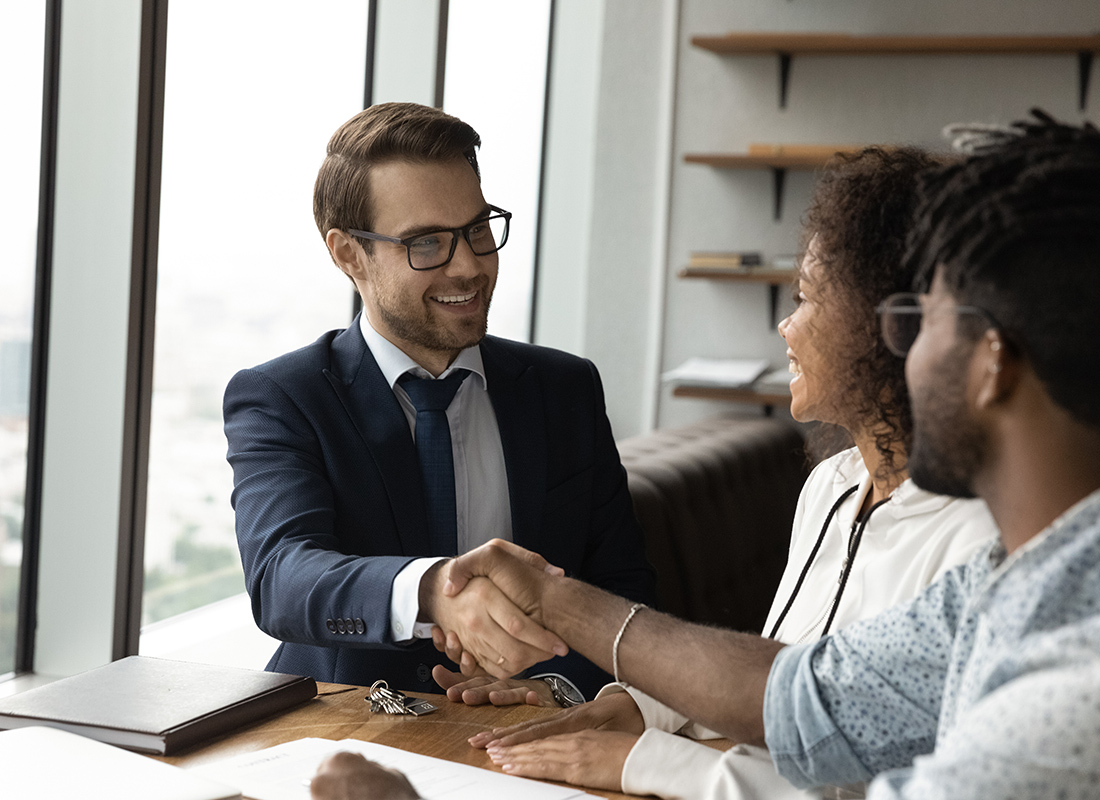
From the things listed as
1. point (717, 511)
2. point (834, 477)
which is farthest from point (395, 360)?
point (717, 511)

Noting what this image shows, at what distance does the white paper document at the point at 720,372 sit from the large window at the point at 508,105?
798 mm

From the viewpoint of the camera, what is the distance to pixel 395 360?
1902mm

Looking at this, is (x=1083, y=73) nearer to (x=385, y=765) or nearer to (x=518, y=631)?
(x=518, y=631)

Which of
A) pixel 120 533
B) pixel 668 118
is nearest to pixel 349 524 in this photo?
pixel 120 533

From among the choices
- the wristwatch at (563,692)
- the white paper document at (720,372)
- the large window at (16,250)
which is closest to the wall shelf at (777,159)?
the white paper document at (720,372)

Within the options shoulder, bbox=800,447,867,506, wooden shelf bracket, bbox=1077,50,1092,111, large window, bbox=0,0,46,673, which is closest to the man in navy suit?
shoulder, bbox=800,447,867,506

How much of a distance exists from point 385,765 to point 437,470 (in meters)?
0.76

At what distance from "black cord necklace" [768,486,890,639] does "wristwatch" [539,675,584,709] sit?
0.95 ft

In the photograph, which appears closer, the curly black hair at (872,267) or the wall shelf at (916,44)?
the curly black hair at (872,267)

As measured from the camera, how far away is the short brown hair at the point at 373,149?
193 centimetres

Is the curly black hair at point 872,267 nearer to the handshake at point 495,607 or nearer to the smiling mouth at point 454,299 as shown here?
the handshake at point 495,607

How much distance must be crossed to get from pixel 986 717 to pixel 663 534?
1.97 metres

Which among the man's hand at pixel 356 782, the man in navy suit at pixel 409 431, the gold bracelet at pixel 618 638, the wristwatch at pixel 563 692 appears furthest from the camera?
the man in navy suit at pixel 409 431

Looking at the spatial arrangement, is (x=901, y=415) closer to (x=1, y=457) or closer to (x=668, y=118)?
(x=1, y=457)
